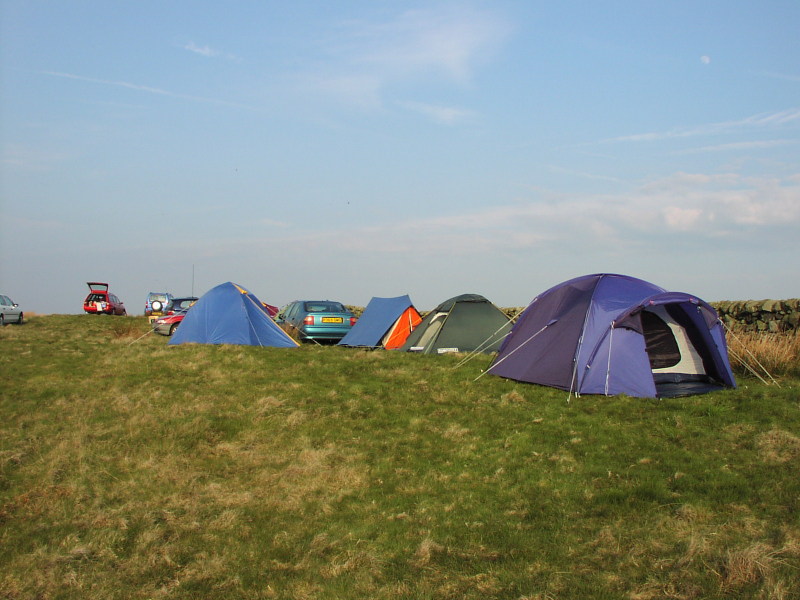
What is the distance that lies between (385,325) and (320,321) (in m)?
2.79

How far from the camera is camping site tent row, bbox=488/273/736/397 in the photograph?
12.8 metres

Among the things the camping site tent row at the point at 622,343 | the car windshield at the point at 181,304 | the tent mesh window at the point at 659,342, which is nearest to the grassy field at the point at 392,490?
the camping site tent row at the point at 622,343

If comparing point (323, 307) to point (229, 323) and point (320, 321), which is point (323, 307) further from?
point (229, 323)

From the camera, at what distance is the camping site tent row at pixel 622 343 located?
41.9 feet

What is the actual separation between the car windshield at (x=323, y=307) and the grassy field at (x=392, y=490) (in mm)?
9598

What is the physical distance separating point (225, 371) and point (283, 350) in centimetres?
354

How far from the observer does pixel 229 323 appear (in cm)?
2022

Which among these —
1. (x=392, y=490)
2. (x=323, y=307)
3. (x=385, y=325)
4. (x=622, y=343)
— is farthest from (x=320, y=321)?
(x=392, y=490)

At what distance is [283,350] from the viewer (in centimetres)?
Answer: 1878

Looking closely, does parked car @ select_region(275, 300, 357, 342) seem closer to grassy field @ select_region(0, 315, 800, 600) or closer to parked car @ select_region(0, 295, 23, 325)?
grassy field @ select_region(0, 315, 800, 600)

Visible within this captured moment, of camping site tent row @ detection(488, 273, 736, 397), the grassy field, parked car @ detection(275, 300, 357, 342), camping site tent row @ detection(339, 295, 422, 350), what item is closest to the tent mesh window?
camping site tent row @ detection(488, 273, 736, 397)

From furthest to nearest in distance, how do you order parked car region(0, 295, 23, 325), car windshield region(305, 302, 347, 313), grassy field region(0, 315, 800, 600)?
parked car region(0, 295, 23, 325), car windshield region(305, 302, 347, 313), grassy field region(0, 315, 800, 600)

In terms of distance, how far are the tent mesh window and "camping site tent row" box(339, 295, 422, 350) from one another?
9759mm

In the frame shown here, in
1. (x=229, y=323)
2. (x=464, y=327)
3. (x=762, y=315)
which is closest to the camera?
(x=762, y=315)
